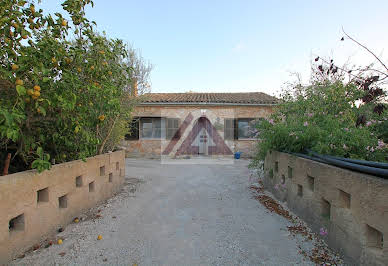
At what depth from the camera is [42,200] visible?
96.8 inches

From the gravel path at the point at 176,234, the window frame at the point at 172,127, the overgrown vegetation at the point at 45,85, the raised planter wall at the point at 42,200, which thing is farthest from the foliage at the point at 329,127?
the window frame at the point at 172,127

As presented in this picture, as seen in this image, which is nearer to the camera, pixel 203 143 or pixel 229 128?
pixel 229 128

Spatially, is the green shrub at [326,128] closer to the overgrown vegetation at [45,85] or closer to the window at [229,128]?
the overgrown vegetation at [45,85]

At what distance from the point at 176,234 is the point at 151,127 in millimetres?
9211

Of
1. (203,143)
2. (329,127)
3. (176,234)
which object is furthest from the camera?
(203,143)

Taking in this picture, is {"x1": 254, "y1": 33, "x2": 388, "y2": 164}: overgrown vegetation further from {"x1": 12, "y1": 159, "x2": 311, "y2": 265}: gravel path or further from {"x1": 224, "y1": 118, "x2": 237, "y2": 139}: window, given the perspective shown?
{"x1": 224, "y1": 118, "x2": 237, "y2": 139}: window

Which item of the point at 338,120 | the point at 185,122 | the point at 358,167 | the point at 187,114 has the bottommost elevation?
the point at 358,167

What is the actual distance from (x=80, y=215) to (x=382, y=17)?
5.17 meters

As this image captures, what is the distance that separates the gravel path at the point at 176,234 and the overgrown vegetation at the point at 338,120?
1.21 metres

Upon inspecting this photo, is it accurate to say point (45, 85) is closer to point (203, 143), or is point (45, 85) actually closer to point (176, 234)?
point (176, 234)

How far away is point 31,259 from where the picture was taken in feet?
6.57

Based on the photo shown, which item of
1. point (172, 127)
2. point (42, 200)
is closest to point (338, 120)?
point (42, 200)

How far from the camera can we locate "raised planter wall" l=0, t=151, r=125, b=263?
1.92 m

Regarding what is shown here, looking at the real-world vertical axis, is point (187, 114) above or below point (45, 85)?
above
